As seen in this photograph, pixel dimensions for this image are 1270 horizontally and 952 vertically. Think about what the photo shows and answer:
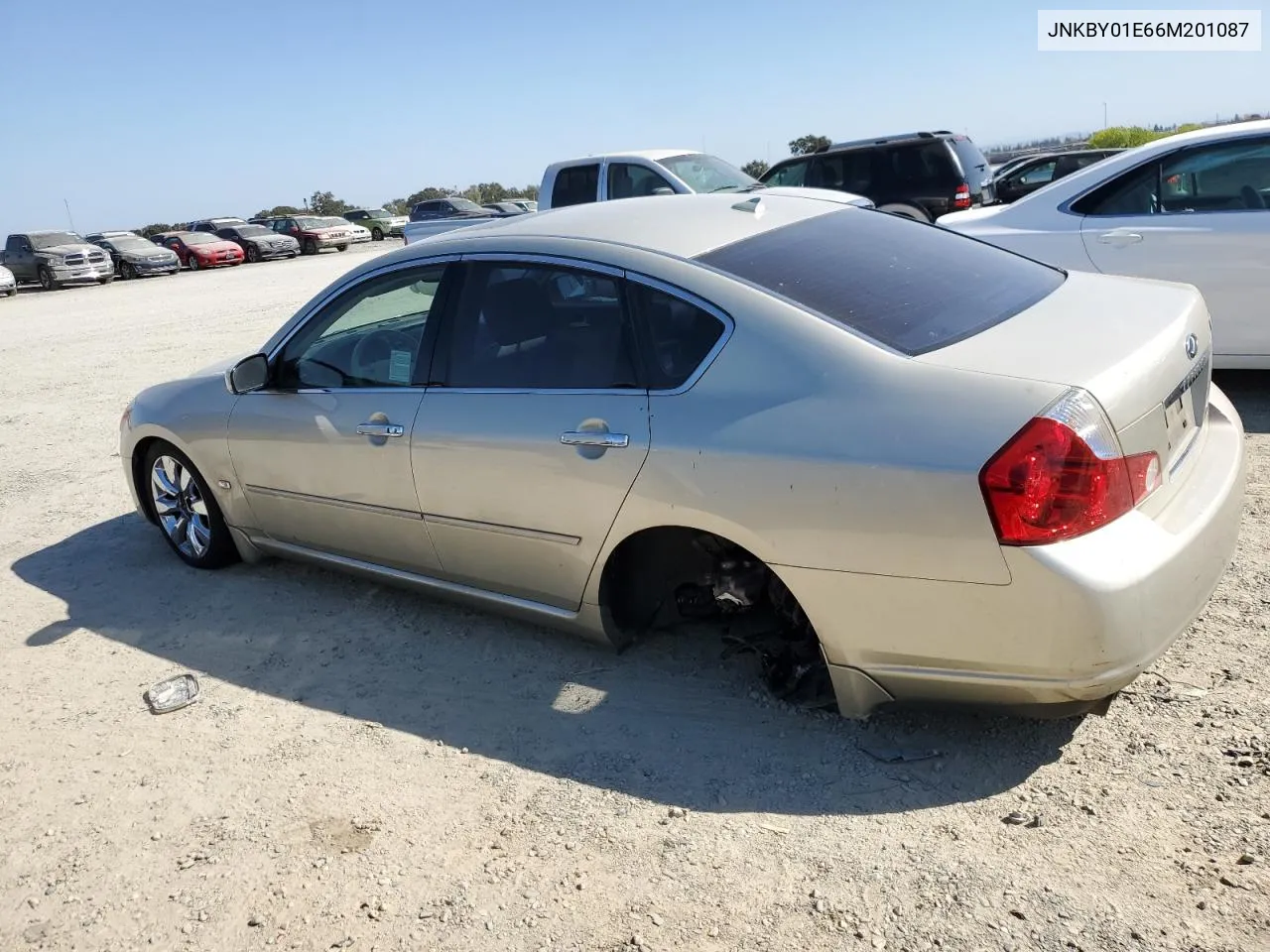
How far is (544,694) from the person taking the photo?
365 cm

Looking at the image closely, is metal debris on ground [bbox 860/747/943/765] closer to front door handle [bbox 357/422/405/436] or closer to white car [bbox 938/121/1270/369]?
front door handle [bbox 357/422/405/436]

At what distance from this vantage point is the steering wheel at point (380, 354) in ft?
13.3

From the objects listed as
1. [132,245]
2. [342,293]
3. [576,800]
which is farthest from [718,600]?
[132,245]

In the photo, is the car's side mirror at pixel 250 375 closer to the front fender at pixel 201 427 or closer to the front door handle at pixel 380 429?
the front fender at pixel 201 427

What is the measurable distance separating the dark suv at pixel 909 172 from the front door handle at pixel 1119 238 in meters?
6.61

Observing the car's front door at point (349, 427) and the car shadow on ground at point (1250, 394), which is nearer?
the car's front door at point (349, 427)

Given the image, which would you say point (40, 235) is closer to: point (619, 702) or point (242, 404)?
point (242, 404)

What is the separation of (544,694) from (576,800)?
2.17 ft

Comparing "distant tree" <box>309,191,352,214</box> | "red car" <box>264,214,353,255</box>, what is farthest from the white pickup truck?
"distant tree" <box>309,191,352,214</box>

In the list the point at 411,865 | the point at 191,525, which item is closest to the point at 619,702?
the point at 411,865

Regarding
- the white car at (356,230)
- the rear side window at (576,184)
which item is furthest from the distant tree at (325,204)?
the rear side window at (576,184)

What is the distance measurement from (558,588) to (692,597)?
48 centimetres

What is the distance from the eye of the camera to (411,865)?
Answer: 9.25 feet

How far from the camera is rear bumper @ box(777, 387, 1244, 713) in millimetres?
2580
